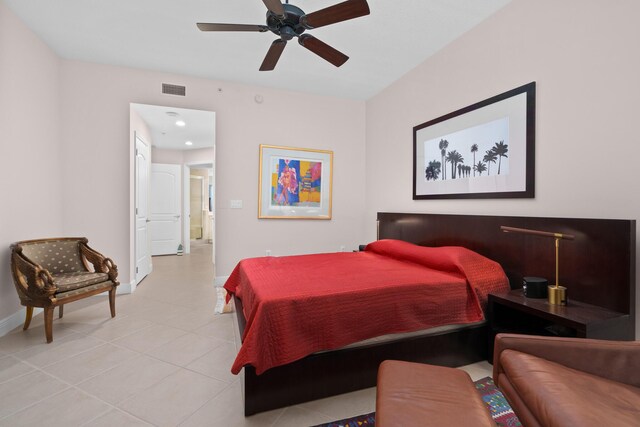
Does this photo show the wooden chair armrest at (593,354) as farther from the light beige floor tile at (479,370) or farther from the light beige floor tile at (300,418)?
the light beige floor tile at (300,418)

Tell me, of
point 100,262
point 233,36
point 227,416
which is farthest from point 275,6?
point 100,262

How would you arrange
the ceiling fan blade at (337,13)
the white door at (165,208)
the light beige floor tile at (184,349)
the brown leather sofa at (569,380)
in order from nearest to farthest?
the brown leather sofa at (569,380), the ceiling fan blade at (337,13), the light beige floor tile at (184,349), the white door at (165,208)

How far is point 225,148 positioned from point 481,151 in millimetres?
3273

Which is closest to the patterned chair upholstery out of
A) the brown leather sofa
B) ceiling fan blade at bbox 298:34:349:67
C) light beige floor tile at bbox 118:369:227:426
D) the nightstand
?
light beige floor tile at bbox 118:369:227:426

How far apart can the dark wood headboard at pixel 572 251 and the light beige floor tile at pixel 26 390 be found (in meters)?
3.31

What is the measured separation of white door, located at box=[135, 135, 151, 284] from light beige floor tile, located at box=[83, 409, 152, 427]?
9.69ft

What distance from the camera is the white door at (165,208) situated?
654 centimetres

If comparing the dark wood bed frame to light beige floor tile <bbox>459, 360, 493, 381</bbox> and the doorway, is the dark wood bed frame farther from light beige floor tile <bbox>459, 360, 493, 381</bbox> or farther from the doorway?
the doorway

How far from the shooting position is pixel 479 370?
2041 mm

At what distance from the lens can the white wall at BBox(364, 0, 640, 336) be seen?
1799 mm

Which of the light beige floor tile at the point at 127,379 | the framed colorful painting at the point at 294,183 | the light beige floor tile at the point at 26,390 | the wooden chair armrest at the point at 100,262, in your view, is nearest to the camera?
the light beige floor tile at the point at 26,390

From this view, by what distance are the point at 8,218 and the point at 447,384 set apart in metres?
3.76

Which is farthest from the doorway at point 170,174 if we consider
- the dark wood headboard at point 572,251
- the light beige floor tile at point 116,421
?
the dark wood headboard at point 572,251

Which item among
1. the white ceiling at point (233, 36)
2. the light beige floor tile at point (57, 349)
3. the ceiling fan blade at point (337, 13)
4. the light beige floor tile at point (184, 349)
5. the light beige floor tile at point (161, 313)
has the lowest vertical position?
the light beige floor tile at point (184, 349)
